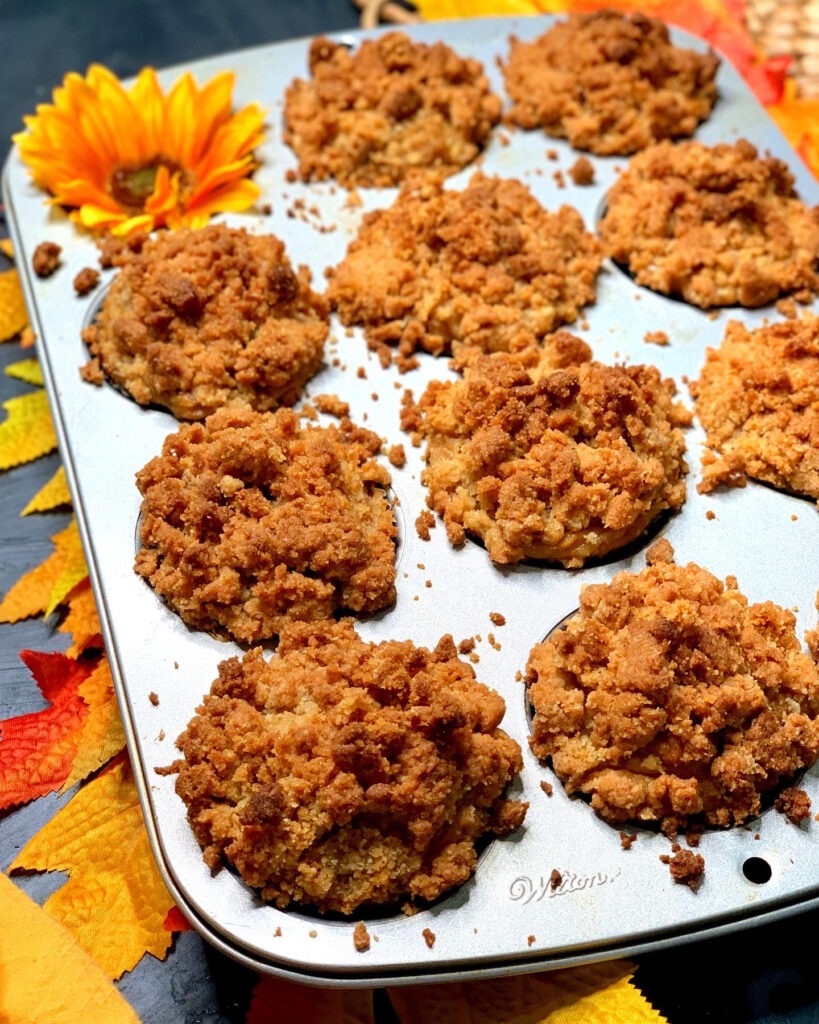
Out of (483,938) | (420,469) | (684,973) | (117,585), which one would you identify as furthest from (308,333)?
(684,973)

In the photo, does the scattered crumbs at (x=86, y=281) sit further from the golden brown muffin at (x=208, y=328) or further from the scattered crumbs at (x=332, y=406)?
the scattered crumbs at (x=332, y=406)

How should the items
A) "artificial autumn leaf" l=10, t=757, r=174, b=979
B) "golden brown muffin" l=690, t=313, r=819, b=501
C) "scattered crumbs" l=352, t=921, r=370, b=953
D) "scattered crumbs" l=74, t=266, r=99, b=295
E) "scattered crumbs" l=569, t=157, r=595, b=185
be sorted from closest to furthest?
"scattered crumbs" l=352, t=921, r=370, b=953
"artificial autumn leaf" l=10, t=757, r=174, b=979
"golden brown muffin" l=690, t=313, r=819, b=501
"scattered crumbs" l=74, t=266, r=99, b=295
"scattered crumbs" l=569, t=157, r=595, b=185

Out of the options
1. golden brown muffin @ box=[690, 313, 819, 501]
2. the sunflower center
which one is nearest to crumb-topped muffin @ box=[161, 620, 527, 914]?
golden brown muffin @ box=[690, 313, 819, 501]

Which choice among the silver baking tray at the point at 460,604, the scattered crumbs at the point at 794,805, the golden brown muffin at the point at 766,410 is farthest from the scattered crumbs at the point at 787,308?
the scattered crumbs at the point at 794,805

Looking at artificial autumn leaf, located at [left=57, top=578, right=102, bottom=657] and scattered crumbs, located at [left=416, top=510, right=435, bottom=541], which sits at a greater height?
scattered crumbs, located at [left=416, top=510, right=435, bottom=541]

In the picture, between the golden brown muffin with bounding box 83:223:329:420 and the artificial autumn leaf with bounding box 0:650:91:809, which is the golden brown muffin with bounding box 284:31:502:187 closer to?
the golden brown muffin with bounding box 83:223:329:420

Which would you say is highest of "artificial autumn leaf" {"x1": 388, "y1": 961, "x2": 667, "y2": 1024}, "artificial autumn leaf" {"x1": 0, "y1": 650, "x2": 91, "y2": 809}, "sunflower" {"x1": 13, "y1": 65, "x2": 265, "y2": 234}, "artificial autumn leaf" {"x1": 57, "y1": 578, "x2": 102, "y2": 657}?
"sunflower" {"x1": 13, "y1": 65, "x2": 265, "y2": 234}
